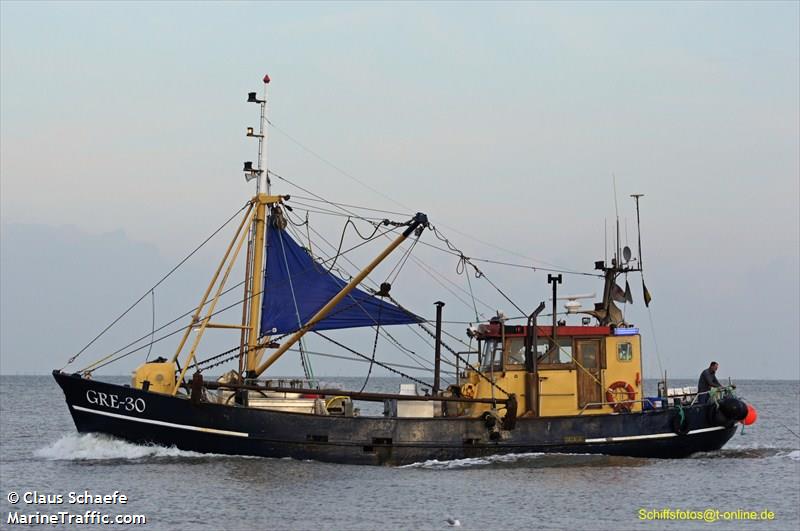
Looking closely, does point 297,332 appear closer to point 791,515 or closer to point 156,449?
point 156,449

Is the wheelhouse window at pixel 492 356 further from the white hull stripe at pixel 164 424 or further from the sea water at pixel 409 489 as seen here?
the white hull stripe at pixel 164 424

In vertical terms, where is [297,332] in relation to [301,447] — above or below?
above

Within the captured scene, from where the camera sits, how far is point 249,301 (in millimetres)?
33344

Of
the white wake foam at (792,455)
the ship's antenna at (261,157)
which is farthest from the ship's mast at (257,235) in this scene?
the white wake foam at (792,455)

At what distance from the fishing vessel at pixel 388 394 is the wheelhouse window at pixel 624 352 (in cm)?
3

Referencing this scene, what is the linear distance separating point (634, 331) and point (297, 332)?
29.7 feet

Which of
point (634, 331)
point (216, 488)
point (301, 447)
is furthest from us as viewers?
point (634, 331)

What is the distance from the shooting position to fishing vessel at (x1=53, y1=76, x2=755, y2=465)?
29.3 m

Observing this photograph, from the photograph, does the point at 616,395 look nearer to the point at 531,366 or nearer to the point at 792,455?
the point at 531,366

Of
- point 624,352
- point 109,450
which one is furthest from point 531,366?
point 109,450

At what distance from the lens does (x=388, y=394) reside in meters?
30.5

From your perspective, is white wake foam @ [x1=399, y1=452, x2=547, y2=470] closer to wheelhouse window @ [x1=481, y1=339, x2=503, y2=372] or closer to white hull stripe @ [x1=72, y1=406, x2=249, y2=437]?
wheelhouse window @ [x1=481, y1=339, x2=503, y2=372]

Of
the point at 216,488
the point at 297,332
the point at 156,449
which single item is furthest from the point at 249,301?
the point at 216,488

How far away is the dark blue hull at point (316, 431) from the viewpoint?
2911cm
